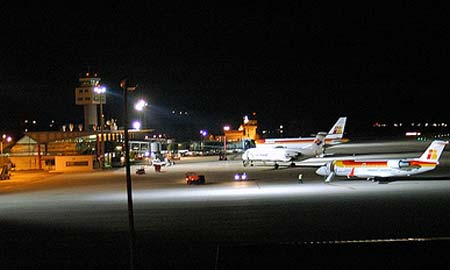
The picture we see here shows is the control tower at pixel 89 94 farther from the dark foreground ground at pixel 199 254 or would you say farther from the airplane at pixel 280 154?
the dark foreground ground at pixel 199 254

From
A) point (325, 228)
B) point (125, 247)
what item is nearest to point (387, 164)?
point (325, 228)

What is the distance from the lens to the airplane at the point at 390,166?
46.2m

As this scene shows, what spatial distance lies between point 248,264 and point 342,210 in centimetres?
2125

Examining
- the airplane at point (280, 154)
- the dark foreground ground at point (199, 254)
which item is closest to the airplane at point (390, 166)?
the airplane at point (280, 154)

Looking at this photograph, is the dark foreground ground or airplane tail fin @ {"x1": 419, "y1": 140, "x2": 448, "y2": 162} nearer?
the dark foreground ground

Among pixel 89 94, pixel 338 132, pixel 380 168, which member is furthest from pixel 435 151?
pixel 89 94

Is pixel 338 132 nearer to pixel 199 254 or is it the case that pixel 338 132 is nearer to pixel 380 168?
pixel 380 168

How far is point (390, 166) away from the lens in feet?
154

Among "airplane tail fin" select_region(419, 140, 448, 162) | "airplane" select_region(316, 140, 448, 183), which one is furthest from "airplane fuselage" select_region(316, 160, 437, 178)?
"airplane tail fin" select_region(419, 140, 448, 162)

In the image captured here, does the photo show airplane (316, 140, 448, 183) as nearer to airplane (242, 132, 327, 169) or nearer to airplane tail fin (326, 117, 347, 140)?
airplane (242, 132, 327, 169)

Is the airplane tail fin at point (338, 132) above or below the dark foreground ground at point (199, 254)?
above

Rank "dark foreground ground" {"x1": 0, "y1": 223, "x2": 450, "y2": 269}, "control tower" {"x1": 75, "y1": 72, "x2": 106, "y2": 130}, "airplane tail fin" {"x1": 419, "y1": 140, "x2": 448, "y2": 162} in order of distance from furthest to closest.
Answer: "control tower" {"x1": 75, "y1": 72, "x2": 106, "y2": 130} → "airplane tail fin" {"x1": 419, "y1": 140, "x2": 448, "y2": 162} → "dark foreground ground" {"x1": 0, "y1": 223, "x2": 450, "y2": 269}

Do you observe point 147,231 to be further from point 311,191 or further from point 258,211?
point 311,191

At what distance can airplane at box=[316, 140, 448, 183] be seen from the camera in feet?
151
